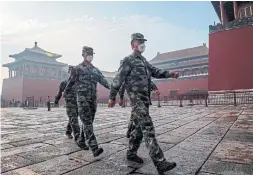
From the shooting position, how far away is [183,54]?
34.2m

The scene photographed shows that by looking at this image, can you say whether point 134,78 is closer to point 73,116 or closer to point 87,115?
point 87,115

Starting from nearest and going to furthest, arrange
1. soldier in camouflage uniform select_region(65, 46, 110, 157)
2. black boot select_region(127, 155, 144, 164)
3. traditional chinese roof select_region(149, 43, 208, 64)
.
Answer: black boot select_region(127, 155, 144, 164)
soldier in camouflage uniform select_region(65, 46, 110, 157)
traditional chinese roof select_region(149, 43, 208, 64)

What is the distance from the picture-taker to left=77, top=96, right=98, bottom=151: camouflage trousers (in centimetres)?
316

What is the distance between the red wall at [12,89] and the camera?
34.5 metres

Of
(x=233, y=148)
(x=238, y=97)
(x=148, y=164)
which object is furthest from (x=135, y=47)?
(x=238, y=97)

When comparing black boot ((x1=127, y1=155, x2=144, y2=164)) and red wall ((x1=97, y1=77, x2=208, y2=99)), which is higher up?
red wall ((x1=97, y1=77, x2=208, y2=99))

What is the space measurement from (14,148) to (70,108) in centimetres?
109

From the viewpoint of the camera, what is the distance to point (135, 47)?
9.54 ft

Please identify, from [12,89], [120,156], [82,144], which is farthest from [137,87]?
[12,89]

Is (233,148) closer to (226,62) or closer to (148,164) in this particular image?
(148,164)

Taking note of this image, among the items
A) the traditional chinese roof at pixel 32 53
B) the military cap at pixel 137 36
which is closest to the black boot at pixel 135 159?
the military cap at pixel 137 36

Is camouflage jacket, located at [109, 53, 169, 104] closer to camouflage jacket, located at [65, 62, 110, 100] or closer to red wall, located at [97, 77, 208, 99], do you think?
camouflage jacket, located at [65, 62, 110, 100]

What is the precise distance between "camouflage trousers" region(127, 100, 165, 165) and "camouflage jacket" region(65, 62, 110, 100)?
97 cm

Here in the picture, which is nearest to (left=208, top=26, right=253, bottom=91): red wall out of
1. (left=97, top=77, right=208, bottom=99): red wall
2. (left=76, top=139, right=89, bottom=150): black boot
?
(left=97, top=77, right=208, bottom=99): red wall
